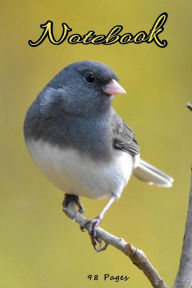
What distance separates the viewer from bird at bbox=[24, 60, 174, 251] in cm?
208

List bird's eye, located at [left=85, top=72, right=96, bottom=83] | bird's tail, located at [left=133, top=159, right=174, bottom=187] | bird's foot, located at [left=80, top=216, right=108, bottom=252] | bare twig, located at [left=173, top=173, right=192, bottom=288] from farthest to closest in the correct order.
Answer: bird's tail, located at [left=133, top=159, right=174, bottom=187]
bird's eye, located at [left=85, top=72, right=96, bottom=83]
bird's foot, located at [left=80, top=216, right=108, bottom=252]
bare twig, located at [left=173, top=173, right=192, bottom=288]

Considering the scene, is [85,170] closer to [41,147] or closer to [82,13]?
[41,147]

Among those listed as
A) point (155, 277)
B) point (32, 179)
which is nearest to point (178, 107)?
point (32, 179)

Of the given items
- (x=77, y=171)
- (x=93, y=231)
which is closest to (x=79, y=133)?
(x=77, y=171)

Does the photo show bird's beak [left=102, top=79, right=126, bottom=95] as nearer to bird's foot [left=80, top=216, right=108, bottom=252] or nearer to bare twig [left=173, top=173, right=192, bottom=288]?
bird's foot [left=80, top=216, right=108, bottom=252]

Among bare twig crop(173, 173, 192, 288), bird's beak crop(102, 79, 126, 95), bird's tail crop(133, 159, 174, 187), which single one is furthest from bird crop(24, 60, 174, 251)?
bare twig crop(173, 173, 192, 288)

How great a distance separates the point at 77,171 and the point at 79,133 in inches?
6.1

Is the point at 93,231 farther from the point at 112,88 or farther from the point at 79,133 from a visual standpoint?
the point at 112,88

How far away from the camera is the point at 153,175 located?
9.43 feet

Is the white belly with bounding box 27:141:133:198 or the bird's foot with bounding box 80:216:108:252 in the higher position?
the white belly with bounding box 27:141:133:198

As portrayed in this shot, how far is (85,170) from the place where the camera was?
2.11 meters

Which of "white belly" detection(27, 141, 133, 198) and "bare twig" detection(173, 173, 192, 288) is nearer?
"bare twig" detection(173, 173, 192, 288)

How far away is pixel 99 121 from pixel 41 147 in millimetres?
281

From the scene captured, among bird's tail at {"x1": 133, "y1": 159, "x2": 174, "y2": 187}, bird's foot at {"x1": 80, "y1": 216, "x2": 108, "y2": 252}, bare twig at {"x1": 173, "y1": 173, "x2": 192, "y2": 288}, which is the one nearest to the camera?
bare twig at {"x1": 173, "y1": 173, "x2": 192, "y2": 288}
